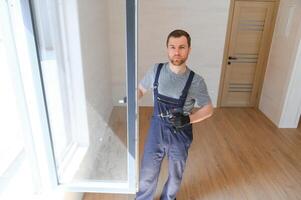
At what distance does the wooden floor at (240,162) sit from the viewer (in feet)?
7.04

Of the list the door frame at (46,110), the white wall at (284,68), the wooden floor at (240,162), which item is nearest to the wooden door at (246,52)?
the white wall at (284,68)

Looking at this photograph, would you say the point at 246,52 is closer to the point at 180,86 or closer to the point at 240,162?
the point at 240,162

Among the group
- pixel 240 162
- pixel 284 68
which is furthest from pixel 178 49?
pixel 284 68

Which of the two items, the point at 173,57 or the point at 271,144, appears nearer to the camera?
the point at 173,57

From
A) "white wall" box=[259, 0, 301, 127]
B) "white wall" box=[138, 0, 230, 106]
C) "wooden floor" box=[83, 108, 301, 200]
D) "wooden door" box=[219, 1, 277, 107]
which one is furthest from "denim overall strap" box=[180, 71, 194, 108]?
"wooden door" box=[219, 1, 277, 107]

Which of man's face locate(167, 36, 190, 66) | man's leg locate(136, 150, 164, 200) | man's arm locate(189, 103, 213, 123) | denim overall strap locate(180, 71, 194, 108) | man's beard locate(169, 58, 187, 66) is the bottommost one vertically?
man's leg locate(136, 150, 164, 200)

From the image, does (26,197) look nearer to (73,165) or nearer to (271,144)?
(73,165)

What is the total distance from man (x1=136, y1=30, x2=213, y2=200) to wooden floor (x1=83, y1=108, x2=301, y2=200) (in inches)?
24.7

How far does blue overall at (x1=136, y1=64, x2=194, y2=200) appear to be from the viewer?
1.55m

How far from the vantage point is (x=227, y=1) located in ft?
11.5

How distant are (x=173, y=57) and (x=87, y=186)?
1.05 meters

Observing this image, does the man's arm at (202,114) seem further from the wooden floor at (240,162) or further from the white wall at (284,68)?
the white wall at (284,68)

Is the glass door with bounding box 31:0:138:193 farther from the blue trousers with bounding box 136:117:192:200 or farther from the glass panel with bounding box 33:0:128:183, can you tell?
the blue trousers with bounding box 136:117:192:200

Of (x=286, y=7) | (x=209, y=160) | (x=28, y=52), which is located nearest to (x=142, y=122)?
(x=209, y=160)
